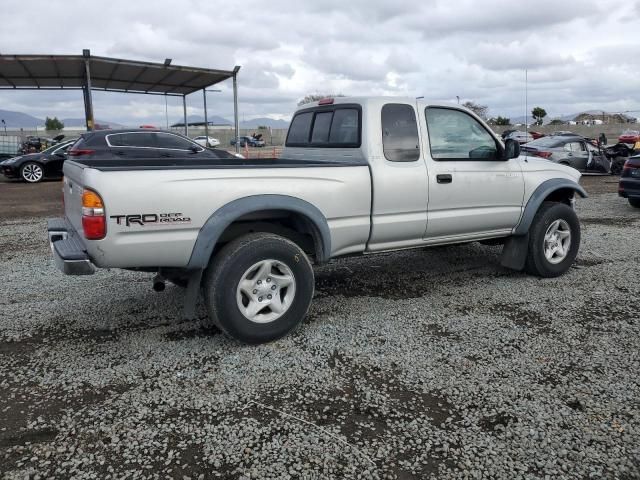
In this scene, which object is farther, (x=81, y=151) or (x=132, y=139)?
(x=132, y=139)

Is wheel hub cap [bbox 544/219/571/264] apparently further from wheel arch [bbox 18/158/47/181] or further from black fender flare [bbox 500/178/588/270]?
wheel arch [bbox 18/158/47/181]

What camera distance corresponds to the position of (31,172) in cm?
1683

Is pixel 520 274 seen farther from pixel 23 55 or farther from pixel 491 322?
pixel 23 55

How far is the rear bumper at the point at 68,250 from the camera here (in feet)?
11.8

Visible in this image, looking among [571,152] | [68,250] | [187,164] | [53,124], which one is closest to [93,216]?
[68,250]

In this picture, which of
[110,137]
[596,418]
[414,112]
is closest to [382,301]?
[414,112]

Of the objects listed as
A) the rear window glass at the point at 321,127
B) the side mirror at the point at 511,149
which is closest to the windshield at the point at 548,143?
the side mirror at the point at 511,149

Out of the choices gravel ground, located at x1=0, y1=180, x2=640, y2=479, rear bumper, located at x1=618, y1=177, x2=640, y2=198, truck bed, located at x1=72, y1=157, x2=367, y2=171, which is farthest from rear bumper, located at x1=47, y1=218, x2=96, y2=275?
rear bumper, located at x1=618, y1=177, x2=640, y2=198

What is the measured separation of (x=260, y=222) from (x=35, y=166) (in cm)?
1540

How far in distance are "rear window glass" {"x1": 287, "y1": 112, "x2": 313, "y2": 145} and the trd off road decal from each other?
→ 2.25 metres

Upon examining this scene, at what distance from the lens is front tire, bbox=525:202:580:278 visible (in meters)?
5.59

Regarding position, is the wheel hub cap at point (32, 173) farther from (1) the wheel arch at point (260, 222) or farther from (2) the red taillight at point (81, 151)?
(1) the wheel arch at point (260, 222)

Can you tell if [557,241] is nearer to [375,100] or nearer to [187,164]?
[375,100]

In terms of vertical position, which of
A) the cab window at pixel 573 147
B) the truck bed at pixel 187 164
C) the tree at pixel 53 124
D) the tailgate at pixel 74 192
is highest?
the tree at pixel 53 124
